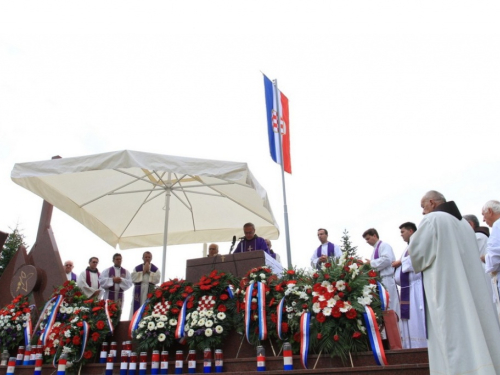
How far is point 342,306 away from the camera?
484 centimetres

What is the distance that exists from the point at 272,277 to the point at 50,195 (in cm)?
500

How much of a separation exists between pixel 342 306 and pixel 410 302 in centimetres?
251

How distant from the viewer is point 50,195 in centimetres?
840

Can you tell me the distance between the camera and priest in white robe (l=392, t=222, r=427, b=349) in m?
6.62

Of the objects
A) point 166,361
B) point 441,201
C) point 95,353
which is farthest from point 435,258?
point 95,353

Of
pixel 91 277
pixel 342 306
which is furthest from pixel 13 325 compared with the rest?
pixel 342 306

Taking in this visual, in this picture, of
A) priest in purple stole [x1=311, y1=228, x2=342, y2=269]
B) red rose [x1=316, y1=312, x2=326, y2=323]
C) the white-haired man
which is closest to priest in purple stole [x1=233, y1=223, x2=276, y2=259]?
priest in purple stole [x1=311, y1=228, x2=342, y2=269]

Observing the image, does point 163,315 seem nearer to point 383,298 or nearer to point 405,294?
point 383,298

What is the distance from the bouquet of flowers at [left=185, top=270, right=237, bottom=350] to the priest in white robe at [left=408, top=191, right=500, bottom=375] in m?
2.66

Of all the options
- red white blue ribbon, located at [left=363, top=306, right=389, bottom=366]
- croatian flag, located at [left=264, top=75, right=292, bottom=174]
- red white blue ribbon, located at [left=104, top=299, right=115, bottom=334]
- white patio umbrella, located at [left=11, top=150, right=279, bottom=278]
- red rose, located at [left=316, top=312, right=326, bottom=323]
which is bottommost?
red white blue ribbon, located at [left=363, top=306, right=389, bottom=366]

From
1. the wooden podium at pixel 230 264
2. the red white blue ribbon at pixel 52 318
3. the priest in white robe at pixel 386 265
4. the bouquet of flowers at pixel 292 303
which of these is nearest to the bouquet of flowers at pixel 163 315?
the wooden podium at pixel 230 264

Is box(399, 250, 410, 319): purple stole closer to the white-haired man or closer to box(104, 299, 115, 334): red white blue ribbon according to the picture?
the white-haired man

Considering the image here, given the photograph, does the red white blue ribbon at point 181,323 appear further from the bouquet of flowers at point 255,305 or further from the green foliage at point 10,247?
the green foliage at point 10,247

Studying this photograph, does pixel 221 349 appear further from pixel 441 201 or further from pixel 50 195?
pixel 50 195
